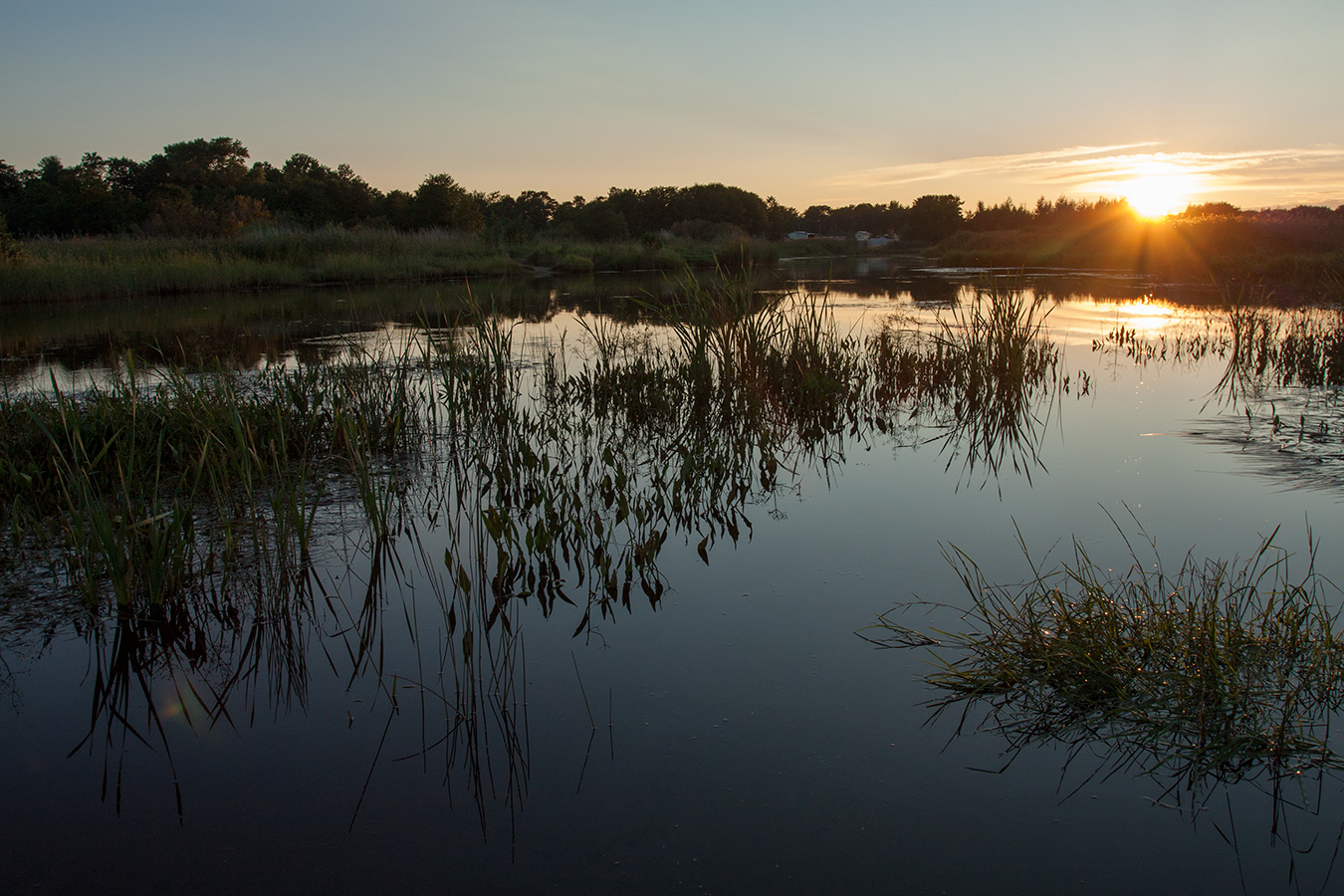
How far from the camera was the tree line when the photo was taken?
28.1 m

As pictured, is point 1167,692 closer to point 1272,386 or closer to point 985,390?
point 985,390

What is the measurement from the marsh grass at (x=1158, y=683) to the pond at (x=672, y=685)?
0.02 meters

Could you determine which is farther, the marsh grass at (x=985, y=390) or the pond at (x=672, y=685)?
the marsh grass at (x=985, y=390)

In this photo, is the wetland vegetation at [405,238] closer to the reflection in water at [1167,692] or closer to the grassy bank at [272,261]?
the grassy bank at [272,261]

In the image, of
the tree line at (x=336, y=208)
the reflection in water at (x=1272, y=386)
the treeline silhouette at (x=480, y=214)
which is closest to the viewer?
the reflection in water at (x=1272, y=386)

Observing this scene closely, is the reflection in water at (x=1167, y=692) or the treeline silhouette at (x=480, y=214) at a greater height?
the treeline silhouette at (x=480, y=214)

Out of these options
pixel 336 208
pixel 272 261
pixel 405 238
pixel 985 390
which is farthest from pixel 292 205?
pixel 985 390

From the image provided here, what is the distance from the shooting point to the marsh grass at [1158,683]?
2100 mm

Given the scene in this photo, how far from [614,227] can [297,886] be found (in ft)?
141

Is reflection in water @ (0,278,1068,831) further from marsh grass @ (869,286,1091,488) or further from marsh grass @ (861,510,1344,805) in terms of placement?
marsh grass @ (861,510,1344,805)

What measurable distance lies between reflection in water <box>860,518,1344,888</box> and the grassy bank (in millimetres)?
10752

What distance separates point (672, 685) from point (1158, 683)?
58.0 inches

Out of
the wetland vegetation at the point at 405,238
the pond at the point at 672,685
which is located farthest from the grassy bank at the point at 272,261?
the pond at the point at 672,685

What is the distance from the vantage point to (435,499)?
14.7 ft
